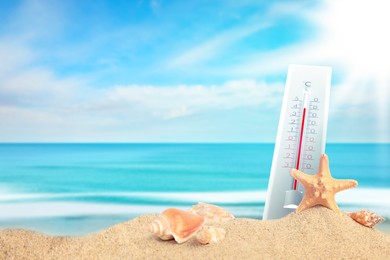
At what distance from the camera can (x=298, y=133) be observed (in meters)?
2.35

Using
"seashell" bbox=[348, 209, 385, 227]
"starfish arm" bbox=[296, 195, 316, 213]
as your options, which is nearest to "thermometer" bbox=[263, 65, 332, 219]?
"starfish arm" bbox=[296, 195, 316, 213]

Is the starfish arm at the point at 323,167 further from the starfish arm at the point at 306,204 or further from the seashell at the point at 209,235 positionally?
the seashell at the point at 209,235

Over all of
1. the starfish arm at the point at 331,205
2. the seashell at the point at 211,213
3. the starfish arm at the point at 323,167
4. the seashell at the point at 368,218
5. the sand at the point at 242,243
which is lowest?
the sand at the point at 242,243

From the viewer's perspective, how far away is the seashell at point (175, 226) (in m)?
1.78

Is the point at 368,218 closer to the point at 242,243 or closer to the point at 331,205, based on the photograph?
the point at 331,205

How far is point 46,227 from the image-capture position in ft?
10.6

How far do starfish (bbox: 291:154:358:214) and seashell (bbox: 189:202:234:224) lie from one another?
1.14 feet

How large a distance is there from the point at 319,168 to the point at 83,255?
113 centimetres

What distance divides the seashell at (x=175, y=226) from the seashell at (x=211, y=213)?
1.12 ft

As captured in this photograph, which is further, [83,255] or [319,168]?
[319,168]

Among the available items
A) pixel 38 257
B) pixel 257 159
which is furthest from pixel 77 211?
pixel 257 159

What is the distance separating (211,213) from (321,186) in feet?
1.80

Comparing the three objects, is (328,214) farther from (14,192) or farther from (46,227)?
(14,192)

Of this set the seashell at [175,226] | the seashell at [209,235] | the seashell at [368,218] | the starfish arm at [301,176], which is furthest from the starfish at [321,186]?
the seashell at [175,226]
